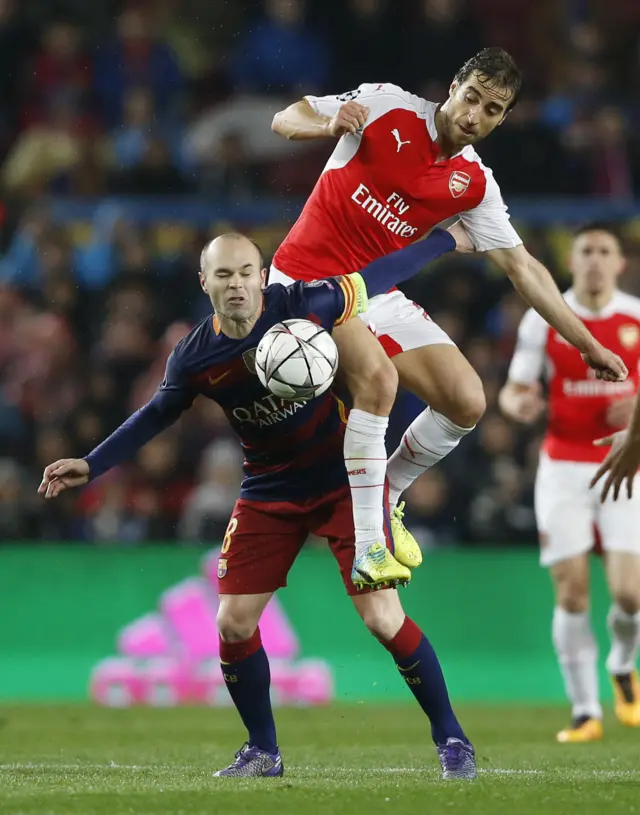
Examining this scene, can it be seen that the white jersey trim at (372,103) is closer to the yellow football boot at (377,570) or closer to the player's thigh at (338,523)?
the player's thigh at (338,523)

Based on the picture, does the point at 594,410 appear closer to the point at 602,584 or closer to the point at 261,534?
the point at 602,584

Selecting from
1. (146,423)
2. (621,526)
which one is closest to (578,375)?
(621,526)

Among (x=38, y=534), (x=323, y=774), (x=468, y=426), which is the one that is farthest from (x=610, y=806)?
(x=38, y=534)

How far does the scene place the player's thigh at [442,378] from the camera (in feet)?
24.8

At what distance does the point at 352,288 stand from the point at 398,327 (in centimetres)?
72

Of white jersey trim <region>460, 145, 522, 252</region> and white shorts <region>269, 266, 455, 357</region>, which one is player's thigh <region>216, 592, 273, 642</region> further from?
white jersey trim <region>460, 145, 522, 252</region>

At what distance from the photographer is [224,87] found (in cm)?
1591

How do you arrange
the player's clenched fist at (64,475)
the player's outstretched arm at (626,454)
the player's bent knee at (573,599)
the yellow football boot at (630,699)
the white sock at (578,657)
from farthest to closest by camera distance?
the yellow football boot at (630,699), the player's bent knee at (573,599), the white sock at (578,657), the player's clenched fist at (64,475), the player's outstretched arm at (626,454)

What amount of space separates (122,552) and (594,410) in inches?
155

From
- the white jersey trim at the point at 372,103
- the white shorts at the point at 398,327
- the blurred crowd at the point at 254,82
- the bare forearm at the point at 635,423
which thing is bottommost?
the bare forearm at the point at 635,423

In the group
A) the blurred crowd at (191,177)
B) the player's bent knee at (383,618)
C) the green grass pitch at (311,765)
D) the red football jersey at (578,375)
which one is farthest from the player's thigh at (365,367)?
the blurred crowd at (191,177)

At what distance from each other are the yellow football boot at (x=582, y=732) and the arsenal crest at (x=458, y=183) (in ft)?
11.6

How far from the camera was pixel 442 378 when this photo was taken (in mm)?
7574

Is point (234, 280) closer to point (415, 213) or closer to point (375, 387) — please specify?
point (375, 387)
